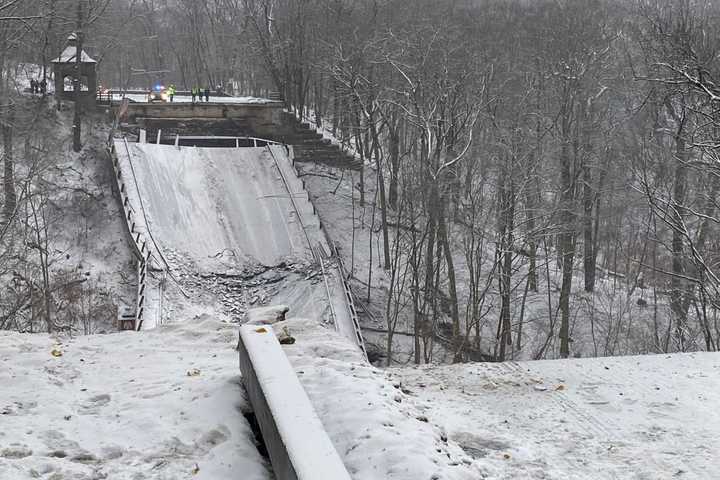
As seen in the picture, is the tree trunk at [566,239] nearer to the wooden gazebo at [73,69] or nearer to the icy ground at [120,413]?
the icy ground at [120,413]

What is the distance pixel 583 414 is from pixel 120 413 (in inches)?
190

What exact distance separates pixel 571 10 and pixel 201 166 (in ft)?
56.4

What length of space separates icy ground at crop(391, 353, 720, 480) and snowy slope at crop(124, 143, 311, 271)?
1749 cm

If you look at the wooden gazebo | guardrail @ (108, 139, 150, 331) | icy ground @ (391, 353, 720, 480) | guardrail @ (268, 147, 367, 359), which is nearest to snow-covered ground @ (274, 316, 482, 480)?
icy ground @ (391, 353, 720, 480)

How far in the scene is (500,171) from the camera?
2400 centimetres

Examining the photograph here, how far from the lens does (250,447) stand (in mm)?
6430

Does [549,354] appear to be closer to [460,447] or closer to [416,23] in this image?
[416,23]

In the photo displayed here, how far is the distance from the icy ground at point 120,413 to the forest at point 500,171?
32.1 ft

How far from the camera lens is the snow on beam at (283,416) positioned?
5.25 m

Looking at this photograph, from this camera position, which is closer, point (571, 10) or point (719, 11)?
point (719, 11)

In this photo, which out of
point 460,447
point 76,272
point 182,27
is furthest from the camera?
point 182,27

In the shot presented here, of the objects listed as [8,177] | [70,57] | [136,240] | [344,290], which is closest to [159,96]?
[70,57]

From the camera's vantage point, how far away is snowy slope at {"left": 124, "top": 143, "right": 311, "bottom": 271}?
26922 millimetres

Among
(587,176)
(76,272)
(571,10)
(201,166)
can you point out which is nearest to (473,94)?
(587,176)
